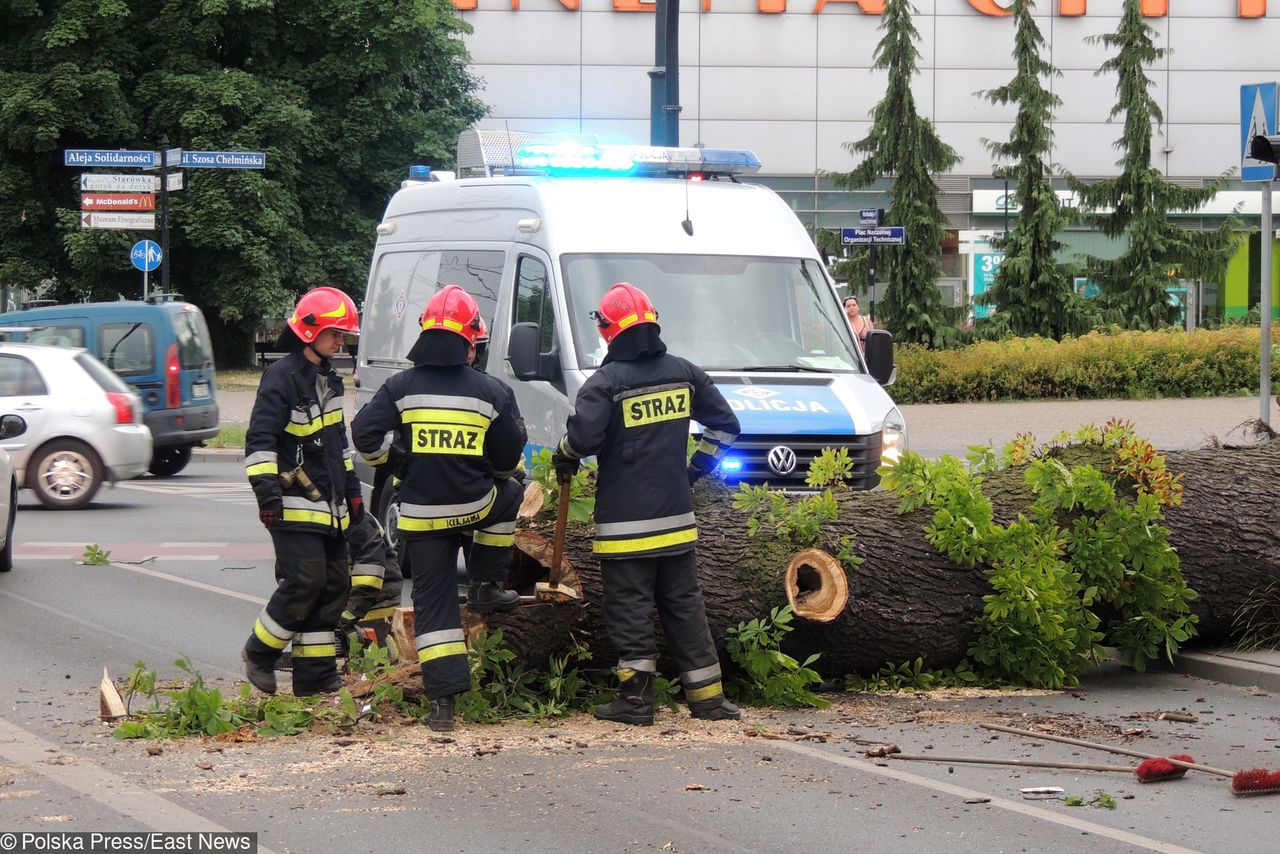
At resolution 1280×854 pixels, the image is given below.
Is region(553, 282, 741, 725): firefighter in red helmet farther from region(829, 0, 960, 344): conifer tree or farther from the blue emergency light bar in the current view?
region(829, 0, 960, 344): conifer tree

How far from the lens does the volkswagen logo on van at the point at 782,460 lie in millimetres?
9406

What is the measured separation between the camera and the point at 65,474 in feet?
54.6

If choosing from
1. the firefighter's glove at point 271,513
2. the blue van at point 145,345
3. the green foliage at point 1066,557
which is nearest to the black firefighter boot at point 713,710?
the green foliage at point 1066,557

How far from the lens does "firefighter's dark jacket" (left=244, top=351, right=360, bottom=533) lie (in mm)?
7332

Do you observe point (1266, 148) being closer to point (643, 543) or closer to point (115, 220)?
point (643, 543)

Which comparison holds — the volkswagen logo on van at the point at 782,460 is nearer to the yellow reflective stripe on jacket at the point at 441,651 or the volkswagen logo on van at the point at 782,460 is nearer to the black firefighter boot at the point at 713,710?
the black firefighter boot at the point at 713,710

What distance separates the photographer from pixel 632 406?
728 cm

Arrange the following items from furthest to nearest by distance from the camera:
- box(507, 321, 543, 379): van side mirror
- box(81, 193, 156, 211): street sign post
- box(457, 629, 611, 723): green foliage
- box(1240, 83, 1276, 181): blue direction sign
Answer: box(81, 193, 156, 211): street sign post → box(1240, 83, 1276, 181): blue direction sign → box(507, 321, 543, 379): van side mirror → box(457, 629, 611, 723): green foliage

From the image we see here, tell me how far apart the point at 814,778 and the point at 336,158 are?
34.0m

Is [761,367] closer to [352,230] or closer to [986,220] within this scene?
[352,230]

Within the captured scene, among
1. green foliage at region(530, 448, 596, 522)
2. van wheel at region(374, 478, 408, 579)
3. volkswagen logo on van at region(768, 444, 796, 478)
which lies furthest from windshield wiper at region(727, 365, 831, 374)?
van wheel at region(374, 478, 408, 579)

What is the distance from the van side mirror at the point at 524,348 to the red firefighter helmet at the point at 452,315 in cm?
244

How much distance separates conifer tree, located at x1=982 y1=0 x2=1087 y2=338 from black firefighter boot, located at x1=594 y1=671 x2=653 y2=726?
2573 cm

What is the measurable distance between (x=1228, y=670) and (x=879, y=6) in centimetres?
3950
